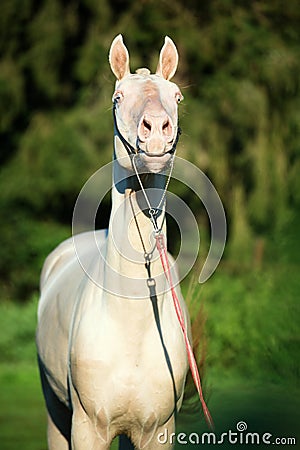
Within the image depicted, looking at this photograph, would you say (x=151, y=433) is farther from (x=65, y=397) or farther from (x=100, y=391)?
(x=65, y=397)

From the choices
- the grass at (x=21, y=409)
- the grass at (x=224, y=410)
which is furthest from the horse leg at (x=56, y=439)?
the grass at (x=21, y=409)

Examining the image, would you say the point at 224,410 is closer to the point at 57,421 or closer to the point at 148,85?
the point at 57,421

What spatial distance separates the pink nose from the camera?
340 cm

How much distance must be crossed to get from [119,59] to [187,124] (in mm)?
7761

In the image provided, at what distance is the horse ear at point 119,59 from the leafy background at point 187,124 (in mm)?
6613

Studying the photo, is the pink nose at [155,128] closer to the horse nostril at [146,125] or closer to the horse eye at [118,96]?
the horse nostril at [146,125]

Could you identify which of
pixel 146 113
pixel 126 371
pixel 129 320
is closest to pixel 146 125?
pixel 146 113

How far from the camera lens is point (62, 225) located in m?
14.4

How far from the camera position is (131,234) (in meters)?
3.83

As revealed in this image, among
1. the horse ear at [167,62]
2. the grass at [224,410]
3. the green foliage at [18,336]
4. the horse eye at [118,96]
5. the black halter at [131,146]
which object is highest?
the horse ear at [167,62]

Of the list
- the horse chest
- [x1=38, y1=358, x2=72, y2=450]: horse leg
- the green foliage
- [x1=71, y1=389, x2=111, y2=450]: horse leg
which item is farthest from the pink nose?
the green foliage

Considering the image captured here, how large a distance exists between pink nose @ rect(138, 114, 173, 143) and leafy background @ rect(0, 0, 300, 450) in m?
6.93

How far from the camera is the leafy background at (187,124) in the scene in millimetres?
11891

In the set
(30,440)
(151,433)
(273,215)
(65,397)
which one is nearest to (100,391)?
(151,433)
